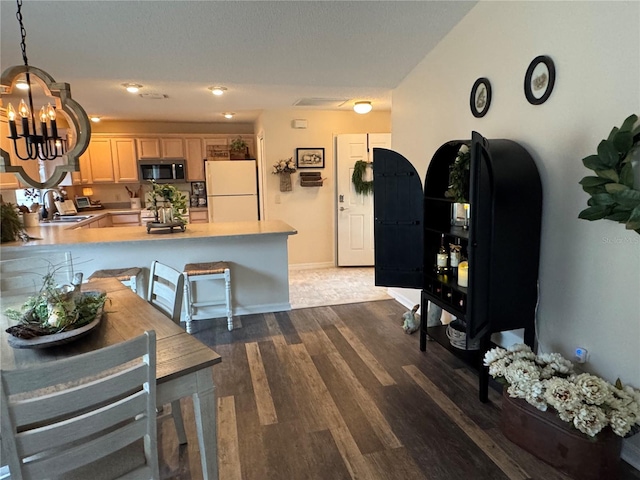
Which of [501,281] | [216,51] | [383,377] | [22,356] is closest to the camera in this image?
[22,356]

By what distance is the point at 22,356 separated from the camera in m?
1.45

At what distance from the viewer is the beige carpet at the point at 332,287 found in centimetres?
450

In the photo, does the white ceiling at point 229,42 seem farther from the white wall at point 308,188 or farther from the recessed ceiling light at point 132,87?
the white wall at point 308,188

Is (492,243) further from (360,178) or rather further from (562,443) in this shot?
(360,178)

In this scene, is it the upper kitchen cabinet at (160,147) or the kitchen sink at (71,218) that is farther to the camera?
the upper kitchen cabinet at (160,147)

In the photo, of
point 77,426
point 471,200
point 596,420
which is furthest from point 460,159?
point 77,426

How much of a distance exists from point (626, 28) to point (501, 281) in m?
1.35

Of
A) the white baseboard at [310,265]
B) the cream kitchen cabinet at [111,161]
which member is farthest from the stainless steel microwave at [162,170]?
the white baseboard at [310,265]

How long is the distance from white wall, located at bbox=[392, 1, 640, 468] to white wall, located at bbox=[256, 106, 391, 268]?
9.91ft

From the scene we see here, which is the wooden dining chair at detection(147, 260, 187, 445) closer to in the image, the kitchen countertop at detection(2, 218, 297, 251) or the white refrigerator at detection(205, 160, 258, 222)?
the kitchen countertop at detection(2, 218, 297, 251)

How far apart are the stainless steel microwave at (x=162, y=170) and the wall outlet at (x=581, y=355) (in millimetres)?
5826

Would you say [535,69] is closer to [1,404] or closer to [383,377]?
[383,377]

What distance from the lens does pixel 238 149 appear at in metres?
6.36

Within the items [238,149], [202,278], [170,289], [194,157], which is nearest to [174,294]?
[170,289]
